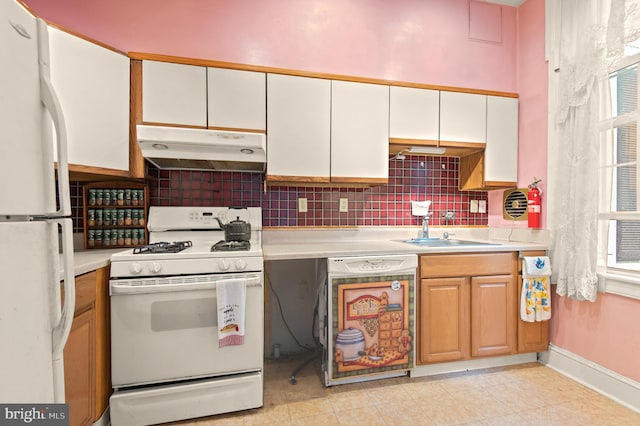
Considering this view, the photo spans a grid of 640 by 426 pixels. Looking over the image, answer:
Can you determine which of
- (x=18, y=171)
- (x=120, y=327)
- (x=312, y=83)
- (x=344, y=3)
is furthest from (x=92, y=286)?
(x=344, y=3)

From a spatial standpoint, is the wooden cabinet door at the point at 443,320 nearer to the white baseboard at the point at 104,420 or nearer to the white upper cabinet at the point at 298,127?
the white upper cabinet at the point at 298,127

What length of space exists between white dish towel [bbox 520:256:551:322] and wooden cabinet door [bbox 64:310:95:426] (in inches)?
106

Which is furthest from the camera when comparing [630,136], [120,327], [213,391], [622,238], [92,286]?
[622,238]

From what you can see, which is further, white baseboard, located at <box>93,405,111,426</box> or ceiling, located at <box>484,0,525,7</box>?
ceiling, located at <box>484,0,525,7</box>

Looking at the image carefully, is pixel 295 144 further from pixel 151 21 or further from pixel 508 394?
pixel 508 394

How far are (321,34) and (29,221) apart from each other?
2.37 metres

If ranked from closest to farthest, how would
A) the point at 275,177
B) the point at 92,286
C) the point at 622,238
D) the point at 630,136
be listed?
the point at 92,286, the point at 630,136, the point at 622,238, the point at 275,177

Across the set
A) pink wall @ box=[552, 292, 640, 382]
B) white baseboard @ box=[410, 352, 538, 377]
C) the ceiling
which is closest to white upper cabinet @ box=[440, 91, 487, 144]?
the ceiling

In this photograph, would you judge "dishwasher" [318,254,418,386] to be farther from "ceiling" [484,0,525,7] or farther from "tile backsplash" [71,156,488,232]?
"ceiling" [484,0,525,7]

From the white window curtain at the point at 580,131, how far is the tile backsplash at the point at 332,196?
2.62 feet

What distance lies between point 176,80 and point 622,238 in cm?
313

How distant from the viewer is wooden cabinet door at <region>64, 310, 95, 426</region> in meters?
1.22

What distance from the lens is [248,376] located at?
5.52 feet

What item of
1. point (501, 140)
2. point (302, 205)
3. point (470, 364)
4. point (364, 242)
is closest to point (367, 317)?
point (364, 242)
